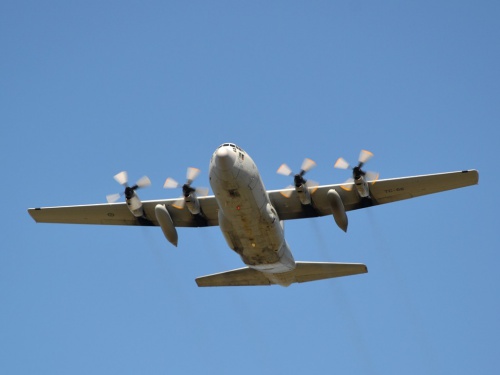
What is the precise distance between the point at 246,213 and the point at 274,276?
19.3 ft

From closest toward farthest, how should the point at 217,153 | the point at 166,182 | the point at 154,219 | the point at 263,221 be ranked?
the point at 217,153, the point at 263,221, the point at 166,182, the point at 154,219

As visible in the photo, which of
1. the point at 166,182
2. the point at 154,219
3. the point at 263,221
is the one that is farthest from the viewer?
the point at 154,219

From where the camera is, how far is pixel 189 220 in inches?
1592

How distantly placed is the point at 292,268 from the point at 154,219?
717 cm

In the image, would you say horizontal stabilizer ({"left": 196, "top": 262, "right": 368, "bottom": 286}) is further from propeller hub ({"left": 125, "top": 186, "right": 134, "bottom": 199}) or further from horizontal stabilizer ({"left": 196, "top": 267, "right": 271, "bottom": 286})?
propeller hub ({"left": 125, "top": 186, "right": 134, "bottom": 199})

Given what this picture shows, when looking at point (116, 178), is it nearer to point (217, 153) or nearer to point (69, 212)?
point (69, 212)

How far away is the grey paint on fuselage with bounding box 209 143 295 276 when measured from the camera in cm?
3347

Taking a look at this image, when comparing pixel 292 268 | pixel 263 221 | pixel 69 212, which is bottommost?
pixel 292 268

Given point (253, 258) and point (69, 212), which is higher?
point (69, 212)

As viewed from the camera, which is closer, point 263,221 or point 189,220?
point 263,221

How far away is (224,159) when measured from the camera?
33.1m

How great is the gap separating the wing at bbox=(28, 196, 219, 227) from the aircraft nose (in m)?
6.34

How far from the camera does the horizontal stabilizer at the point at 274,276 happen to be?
129 ft

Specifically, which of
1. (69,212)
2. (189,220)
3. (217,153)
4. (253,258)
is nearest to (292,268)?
(253,258)
